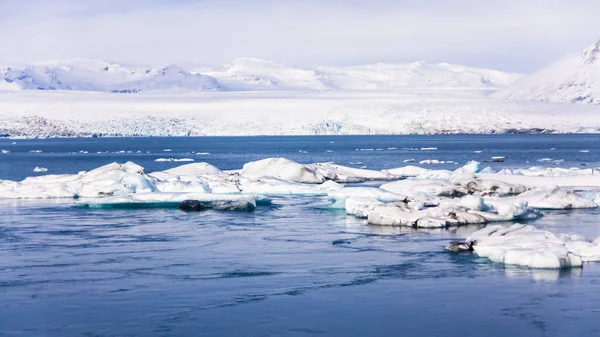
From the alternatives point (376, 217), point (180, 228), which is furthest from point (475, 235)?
point (180, 228)

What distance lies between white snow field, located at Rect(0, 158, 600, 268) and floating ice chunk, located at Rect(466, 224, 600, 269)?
17mm

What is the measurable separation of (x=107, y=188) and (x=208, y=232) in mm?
9684

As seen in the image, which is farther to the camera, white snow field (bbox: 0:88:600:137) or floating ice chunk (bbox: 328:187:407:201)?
white snow field (bbox: 0:88:600:137)

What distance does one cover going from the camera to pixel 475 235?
55.6ft

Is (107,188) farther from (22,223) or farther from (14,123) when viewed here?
(14,123)

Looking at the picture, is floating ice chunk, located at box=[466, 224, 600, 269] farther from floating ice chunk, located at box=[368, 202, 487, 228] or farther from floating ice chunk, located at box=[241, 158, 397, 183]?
floating ice chunk, located at box=[241, 158, 397, 183]

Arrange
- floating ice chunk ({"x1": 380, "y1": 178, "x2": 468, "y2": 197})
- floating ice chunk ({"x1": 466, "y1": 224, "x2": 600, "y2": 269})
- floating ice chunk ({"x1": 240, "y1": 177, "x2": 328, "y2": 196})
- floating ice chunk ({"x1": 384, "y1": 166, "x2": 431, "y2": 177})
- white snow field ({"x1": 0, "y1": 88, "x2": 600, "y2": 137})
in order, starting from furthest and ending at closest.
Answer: white snow field ({"x1": 0, "y1": 88, "x2": 600, "y2": 137})
floating ice chunk ({"x1": 384, "y1": 166, "x2": 431, "y2": 177})
floating ice chunk ({"x1": 240, "y1": 177, "x2": 328, "y2": 196})
floating ice chunk ({"x1": 380, "y1": 178, "x2": 468, "y2": 197})
floating ice chunk ({"x1": 466, "y1": 224, "x2": 600, "y2": 269})

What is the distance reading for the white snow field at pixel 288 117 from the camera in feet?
339

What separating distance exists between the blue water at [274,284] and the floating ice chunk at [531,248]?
331mm

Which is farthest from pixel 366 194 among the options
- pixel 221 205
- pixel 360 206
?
pixel 221 205

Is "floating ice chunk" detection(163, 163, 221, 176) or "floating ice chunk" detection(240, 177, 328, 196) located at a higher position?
"floating ice chunk" detection(163, 163, 221, 176)

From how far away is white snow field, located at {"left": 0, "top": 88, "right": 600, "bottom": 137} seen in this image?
103 meters

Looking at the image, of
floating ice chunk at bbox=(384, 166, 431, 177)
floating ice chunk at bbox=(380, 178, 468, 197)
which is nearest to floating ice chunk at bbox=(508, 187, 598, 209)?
floating ice chunk at bbox=(380, 178, 468, 197)

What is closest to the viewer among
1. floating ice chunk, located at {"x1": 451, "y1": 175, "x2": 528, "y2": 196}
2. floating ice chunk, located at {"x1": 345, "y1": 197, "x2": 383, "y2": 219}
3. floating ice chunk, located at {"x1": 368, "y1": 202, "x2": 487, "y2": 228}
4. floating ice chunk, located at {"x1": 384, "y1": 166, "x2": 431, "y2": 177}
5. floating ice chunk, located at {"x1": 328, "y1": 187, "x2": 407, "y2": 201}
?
floating ice chunk, located at {"x1": 368, "y1": 202, "x2": 487, "y2": 228}
